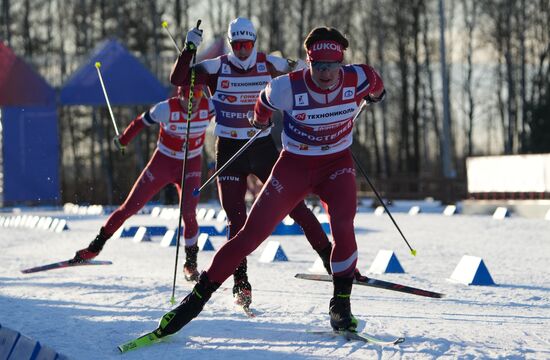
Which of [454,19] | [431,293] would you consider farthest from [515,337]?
[454,19]

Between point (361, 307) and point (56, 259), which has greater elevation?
point (361, 307)

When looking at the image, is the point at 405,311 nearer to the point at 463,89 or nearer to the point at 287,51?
the point at 287,51

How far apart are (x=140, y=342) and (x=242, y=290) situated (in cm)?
159

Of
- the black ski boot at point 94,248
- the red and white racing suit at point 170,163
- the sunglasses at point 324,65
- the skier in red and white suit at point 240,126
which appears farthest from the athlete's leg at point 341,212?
the black ski boot at point 94,248

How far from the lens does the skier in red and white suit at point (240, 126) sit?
6434 millimetres

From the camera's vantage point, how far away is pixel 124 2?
129 feet

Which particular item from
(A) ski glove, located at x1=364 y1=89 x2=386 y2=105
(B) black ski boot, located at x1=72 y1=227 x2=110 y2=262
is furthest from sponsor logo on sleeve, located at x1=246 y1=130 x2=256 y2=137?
(B) black ski boot, located at x1=72 y1=227 x2=110 y2=262

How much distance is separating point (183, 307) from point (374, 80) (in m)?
1.79

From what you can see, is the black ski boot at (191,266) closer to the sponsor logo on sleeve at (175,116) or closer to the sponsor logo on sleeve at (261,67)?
the sponsor logo on sleeve at (175,116)

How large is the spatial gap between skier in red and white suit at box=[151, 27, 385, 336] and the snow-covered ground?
40cm

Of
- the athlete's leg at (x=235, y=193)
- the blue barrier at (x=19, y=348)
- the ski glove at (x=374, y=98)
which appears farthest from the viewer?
the athlete's leg at (x=235, y=193)

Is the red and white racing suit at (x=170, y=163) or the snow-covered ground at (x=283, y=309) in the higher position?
the red and white racing suit at (x=170, y=163)

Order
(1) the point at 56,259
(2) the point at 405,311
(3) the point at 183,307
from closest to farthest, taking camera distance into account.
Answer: (3) the point at 183,307 → (2) the point at 405,311 → (1) the point at 56,259

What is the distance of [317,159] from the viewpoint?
518cm
